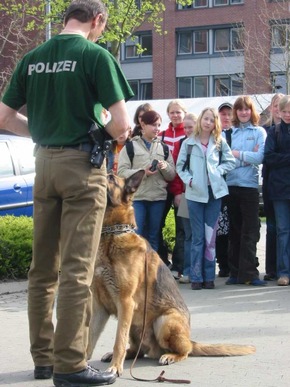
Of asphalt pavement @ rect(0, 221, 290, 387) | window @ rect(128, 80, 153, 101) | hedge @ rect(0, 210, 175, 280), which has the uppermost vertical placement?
window @ rect(128, 80, 153, 101)

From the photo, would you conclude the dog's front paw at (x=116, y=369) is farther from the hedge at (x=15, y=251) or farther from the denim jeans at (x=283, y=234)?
the denim jeans at (x=283, y=234)

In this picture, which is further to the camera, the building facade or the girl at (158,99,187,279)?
the building facade

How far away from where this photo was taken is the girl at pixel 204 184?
9.38 m

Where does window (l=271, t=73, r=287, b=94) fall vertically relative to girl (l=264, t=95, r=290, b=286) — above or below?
above

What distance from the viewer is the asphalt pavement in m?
5.55

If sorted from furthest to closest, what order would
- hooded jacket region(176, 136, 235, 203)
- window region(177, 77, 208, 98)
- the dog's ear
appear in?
1. window region(177, 77, 208, 98)
2. hooded jacket region(176, 136, 235, 203)
3. the dog's ear

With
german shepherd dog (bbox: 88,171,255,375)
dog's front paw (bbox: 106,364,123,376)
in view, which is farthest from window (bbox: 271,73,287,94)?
dog's front paw (bbox: 106,364,123,376)

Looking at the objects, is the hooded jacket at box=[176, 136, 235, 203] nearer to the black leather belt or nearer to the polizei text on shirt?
the black leather belt

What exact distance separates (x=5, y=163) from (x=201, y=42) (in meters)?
41.4

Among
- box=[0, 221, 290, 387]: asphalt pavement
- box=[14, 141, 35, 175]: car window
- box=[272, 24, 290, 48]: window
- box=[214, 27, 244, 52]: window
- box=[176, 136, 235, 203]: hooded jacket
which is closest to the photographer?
box=[0, 221, 290, 387]: asphalt pavement

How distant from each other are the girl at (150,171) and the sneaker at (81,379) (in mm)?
4588

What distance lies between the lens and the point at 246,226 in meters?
9.77

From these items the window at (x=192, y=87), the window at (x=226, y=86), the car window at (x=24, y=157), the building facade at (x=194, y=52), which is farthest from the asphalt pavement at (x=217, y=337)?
the window at (x=192, y=87)

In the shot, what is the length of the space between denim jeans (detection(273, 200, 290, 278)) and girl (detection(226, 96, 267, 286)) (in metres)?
0.26
